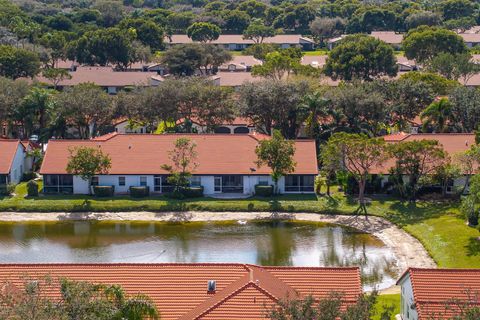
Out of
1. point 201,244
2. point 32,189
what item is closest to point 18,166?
point 32,189

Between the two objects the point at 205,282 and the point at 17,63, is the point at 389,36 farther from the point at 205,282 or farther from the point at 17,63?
the point at 205,282

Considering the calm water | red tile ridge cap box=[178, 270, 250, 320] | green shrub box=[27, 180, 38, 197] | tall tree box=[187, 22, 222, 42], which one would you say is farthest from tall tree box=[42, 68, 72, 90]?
red tile ridge cap box=[178, 270, 250, 320]

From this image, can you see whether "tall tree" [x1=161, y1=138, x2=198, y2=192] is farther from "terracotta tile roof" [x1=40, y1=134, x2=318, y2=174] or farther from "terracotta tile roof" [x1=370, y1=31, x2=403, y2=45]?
"terracotta tile roof" [x1=370, y1=31, x2=403, y2=45]

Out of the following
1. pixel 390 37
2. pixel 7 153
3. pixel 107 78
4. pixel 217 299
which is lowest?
pixel 217 299

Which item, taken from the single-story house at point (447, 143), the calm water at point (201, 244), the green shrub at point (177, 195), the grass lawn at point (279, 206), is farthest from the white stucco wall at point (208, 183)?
the single-story house at point (447, 143)

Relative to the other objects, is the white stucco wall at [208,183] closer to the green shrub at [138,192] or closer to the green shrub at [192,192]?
the green shrub at [192,192]

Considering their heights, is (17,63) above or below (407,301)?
above
